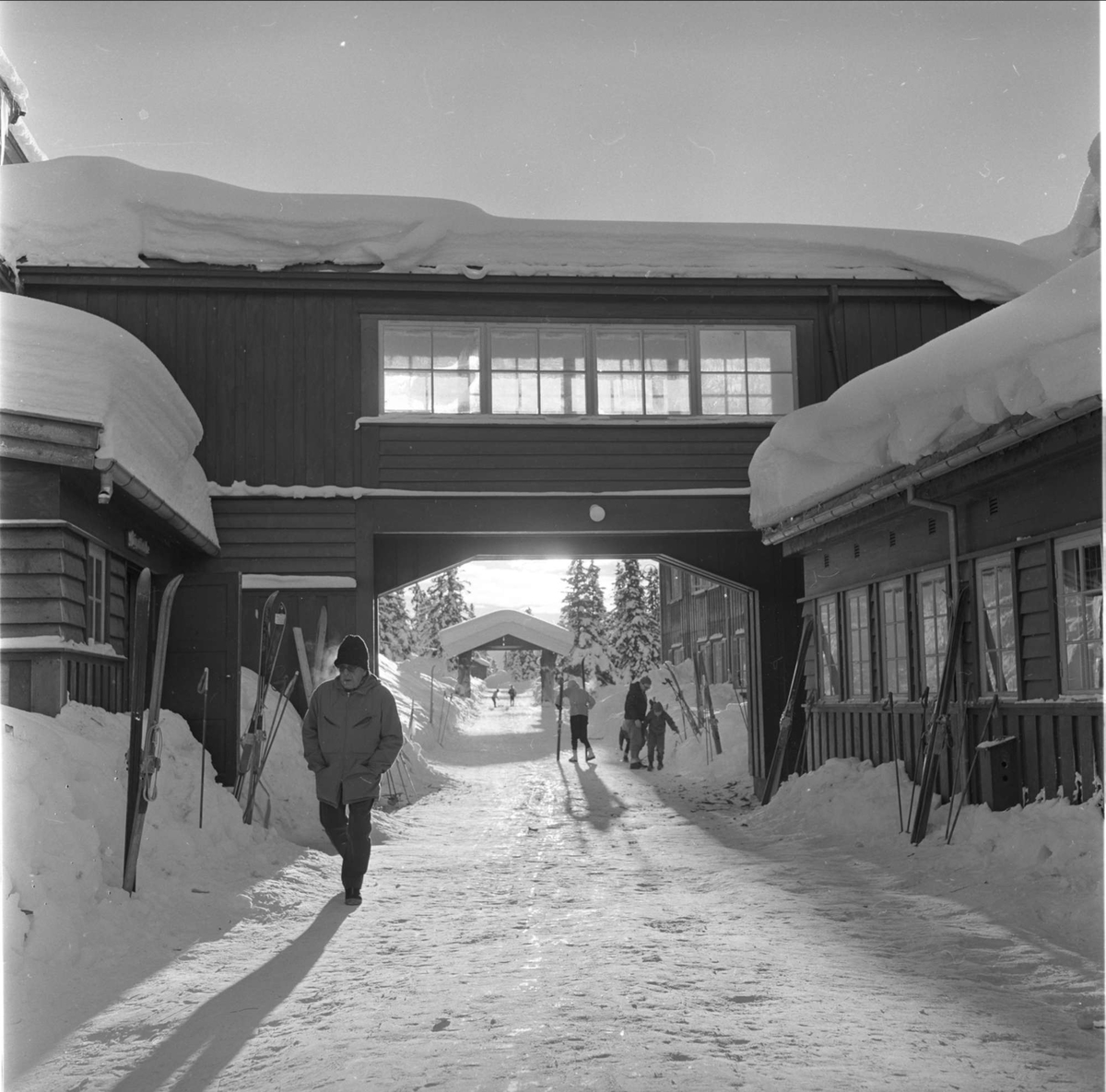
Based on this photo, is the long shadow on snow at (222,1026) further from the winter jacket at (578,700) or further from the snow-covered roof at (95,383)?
the winter jacket at (578,700)

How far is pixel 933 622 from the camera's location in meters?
11.6

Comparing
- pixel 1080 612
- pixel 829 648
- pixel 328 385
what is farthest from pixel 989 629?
pixel 328 385

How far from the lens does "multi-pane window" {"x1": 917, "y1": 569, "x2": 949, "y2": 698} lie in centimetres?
1134

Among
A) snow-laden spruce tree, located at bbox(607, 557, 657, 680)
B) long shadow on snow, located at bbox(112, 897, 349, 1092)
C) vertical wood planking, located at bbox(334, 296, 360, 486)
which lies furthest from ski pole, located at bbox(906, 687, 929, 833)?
snow-laden spruce tree, located at bbox(607, 557, 657, 680)

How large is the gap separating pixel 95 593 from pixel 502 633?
4183 centimetres

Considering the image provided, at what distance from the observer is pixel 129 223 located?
1499cm

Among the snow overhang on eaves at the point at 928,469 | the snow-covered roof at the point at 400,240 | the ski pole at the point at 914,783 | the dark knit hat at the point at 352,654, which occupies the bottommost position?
the ski pole at the point at 914,783

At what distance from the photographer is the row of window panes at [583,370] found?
1535 cm

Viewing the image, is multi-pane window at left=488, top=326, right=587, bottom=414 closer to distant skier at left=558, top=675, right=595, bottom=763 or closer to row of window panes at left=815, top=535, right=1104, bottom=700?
row of window panes at left=815, top=535, right=1104, bottom=700

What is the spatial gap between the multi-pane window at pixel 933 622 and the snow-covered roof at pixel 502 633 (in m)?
38.8

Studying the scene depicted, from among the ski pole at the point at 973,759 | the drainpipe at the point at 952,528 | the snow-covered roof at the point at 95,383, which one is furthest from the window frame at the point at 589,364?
the ski pole at the point at 973,759

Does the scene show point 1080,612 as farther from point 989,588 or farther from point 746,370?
point 746,370

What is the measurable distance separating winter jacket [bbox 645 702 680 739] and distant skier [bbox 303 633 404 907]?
47.2 feet

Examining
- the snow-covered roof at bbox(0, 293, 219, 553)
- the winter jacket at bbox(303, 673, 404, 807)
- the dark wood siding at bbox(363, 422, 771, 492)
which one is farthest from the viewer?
the dark wood siding at bbox(363, 422, 771, 492)
